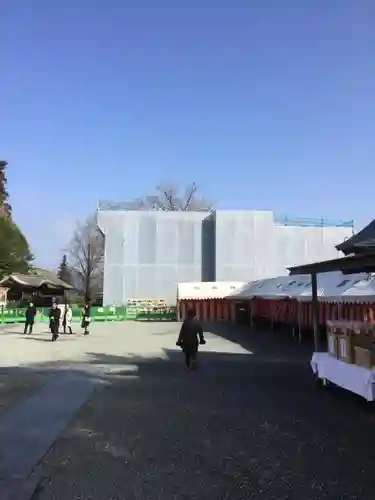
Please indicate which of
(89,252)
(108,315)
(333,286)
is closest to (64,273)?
(89,252)

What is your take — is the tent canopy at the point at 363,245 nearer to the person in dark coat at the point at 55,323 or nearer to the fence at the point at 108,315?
the person in dark coat at the point at 55,323

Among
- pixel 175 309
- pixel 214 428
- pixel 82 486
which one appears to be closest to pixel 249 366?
pixel 214 428

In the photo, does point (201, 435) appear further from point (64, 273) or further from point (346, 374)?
point (64, 273)

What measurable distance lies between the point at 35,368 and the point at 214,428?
8.03 meters

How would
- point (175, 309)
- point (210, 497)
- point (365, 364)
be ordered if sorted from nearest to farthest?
1. point (210, 497)
2. point (365, 364)
3. point (175, 309)

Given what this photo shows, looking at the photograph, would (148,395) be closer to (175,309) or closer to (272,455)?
(272,455)

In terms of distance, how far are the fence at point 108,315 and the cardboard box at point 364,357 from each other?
32.8m

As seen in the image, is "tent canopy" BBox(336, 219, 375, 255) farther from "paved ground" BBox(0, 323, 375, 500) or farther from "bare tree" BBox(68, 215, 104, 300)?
"bare tree" BBox(68, 215, 104, 300)

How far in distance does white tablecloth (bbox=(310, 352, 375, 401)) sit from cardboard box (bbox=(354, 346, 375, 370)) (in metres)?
0.08

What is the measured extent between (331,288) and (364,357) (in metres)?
10.9

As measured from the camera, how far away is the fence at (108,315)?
39406 millimetres

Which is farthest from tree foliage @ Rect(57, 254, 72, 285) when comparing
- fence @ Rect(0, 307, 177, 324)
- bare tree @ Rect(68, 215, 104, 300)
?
fence @ Rect(0, 307, 177, 324)

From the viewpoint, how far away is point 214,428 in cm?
746

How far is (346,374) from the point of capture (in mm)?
9664
